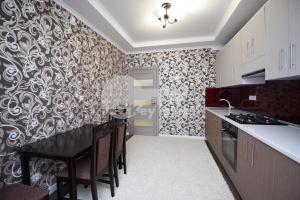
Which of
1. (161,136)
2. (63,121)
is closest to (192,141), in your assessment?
(161,136)

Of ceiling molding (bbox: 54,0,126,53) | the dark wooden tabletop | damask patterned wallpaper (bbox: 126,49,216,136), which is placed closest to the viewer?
the dark wooden tabletop

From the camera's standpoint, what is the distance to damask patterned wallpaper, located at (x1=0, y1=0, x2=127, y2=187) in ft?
4.95

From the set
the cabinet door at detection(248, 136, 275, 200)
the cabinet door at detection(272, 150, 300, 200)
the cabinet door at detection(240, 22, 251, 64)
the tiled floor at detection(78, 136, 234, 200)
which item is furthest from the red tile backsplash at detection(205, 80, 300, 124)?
the tiled floor at detection(78, 136, 234, 200)

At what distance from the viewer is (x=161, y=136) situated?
4535 millimetres

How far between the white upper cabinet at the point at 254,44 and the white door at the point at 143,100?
258cm

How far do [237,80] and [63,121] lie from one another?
8.90 ft

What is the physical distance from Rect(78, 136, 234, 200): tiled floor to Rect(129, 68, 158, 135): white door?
1.10 metres

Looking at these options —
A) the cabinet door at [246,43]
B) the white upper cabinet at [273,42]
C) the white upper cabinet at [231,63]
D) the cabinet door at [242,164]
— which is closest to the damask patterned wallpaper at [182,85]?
the white upper cabinet at [231,63]

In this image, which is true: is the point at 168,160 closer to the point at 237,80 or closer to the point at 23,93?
the point at 237,80

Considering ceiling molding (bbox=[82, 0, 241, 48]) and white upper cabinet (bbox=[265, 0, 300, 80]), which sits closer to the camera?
white upper cabinet (bbox=[265, 0, 300, 80])

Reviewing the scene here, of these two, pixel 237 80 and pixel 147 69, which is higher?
pixel 147 69

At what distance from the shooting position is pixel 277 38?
1491mm

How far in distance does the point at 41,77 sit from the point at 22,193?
1.20 metres

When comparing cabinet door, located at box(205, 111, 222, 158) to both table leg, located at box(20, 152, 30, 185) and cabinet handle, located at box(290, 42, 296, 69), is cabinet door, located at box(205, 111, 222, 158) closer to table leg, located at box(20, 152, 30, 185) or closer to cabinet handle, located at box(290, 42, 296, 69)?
cabinet handle, located at box(290, 42, 296, 69)
